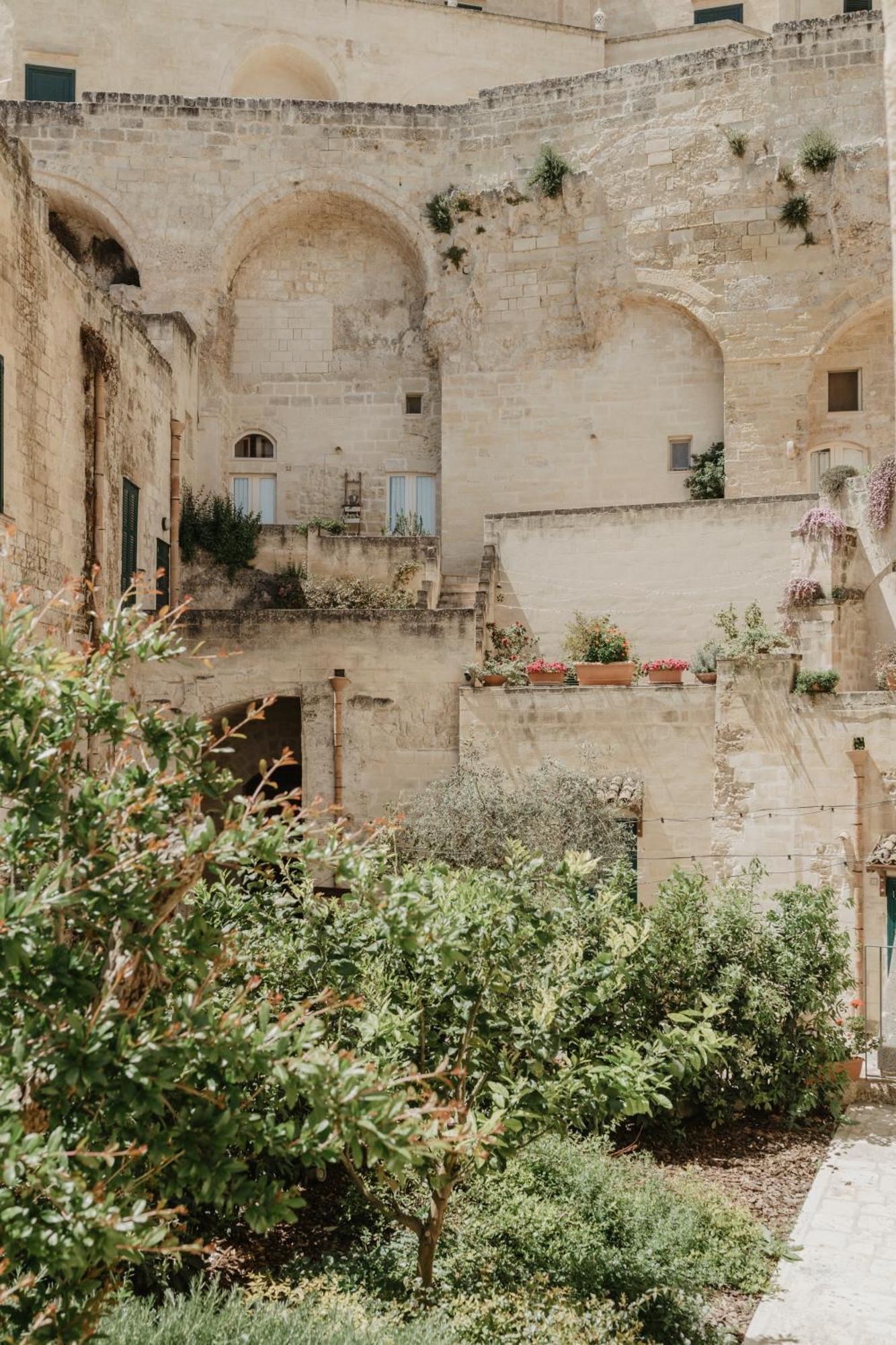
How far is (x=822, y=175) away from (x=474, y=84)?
29.8 ft

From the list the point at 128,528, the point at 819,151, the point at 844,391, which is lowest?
the point at 128,528

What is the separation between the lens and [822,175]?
66.4ft

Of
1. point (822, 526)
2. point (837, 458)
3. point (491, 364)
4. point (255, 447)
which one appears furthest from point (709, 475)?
point (255, 447)

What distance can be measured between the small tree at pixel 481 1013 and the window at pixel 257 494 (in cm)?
1634

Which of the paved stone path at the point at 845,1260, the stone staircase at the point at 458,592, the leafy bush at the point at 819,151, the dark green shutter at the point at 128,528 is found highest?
the leafy bush at the point at 819,151

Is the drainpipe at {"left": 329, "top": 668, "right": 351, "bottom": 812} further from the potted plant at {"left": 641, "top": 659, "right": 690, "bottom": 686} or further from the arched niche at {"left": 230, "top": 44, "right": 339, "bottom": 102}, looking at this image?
the arched niche at {"left": 230, "top": 44, "right": 339, "bottom": 102}

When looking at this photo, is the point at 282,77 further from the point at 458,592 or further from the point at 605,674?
the point at 605,674

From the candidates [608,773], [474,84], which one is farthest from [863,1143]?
[474,84]

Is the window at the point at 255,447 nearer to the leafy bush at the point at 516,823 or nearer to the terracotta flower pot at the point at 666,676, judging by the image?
the terracotta flower pot at the point at 666,676

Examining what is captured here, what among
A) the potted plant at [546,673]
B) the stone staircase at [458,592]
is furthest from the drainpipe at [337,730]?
Result: the stone staircase at [458,592]

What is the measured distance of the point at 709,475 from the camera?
2105 cm

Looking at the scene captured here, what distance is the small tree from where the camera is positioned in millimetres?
5609

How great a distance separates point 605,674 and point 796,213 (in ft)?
A: 30.5

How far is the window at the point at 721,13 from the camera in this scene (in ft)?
91.7
